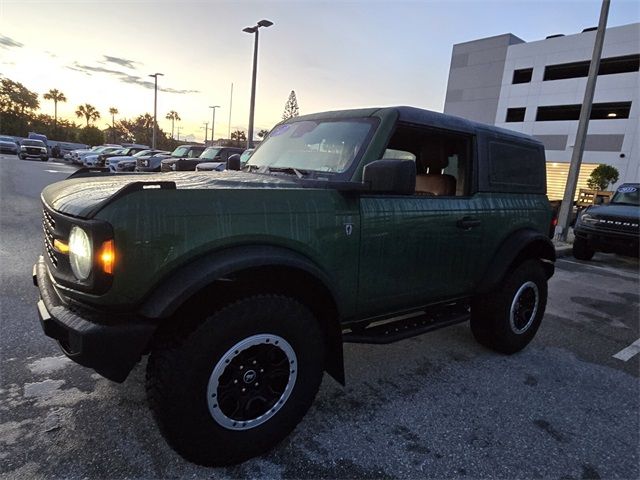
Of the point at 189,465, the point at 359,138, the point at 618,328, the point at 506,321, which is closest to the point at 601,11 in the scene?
the point at 618,328

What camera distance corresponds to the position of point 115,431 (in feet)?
7.52

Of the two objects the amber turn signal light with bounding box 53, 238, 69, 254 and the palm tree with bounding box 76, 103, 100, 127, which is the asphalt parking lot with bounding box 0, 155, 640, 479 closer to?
the amber turn signal light with bounding box 53, 238, 69, 254

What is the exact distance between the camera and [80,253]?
1803mm

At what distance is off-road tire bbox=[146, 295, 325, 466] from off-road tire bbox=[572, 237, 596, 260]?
29.5 feet

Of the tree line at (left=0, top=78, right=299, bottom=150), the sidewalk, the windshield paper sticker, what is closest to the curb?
the sidewalk

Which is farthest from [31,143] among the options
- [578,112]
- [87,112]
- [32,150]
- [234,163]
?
[87,112]

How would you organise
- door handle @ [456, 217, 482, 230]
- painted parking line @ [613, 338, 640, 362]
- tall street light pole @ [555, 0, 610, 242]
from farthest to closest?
tall street light pole @ [555, 0, 610, 242]
painted parking line @ [613, 338, 640, 362]
door handle @ [456, 217, 482, 230]

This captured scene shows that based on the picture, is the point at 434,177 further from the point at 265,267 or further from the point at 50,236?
the point at 50,236

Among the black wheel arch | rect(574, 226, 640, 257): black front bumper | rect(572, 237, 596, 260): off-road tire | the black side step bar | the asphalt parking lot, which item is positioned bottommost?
the asphalt parking lot

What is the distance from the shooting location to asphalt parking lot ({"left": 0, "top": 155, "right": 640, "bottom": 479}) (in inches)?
83.7

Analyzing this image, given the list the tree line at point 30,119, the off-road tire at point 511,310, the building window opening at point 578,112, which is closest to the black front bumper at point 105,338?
the off-road tire at point 511,310

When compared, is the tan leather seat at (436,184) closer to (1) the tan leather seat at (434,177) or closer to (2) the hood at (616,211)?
(1) the tan leather seat at (434,177)

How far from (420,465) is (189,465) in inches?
48.7

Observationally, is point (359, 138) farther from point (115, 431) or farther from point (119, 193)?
point (115, 431)
